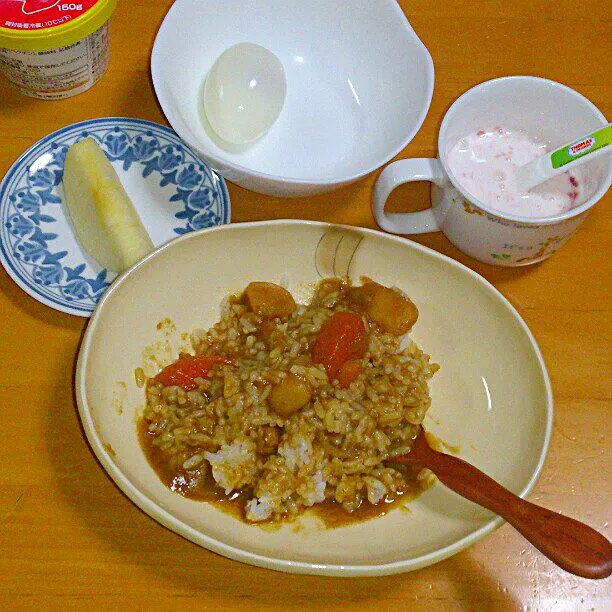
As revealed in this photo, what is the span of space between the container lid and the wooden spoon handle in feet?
3.15

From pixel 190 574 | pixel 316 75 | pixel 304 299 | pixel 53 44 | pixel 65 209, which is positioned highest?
pixel 53 44

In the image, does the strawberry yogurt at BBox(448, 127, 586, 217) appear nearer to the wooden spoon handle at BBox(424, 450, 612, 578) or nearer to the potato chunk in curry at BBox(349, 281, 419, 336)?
the potato chunk in curry at BBox(349, 281, 419, 336)

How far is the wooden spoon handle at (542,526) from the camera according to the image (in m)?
0.92

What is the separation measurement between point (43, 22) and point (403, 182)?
0.68m

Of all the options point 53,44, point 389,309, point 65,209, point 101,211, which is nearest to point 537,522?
point 389,309

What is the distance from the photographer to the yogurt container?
3.96ft

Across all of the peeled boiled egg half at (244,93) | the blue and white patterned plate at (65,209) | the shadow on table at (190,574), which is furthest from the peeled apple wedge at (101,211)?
the shadow on table at (190,574)

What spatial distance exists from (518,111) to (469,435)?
623 millimetres

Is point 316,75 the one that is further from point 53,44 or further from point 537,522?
point 537,522

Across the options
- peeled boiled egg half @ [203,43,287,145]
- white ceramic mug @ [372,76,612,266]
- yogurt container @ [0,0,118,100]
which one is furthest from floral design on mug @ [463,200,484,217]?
yogurt container @ [0,0,118,100]

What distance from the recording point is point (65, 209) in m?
1.35

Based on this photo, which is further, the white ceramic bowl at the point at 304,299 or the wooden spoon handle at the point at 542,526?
the white ceramic bowl at the point at 304,299

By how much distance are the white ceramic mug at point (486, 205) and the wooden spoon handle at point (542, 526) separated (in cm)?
41

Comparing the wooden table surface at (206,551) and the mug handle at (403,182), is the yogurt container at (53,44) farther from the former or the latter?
the mug handle at (403,182)
